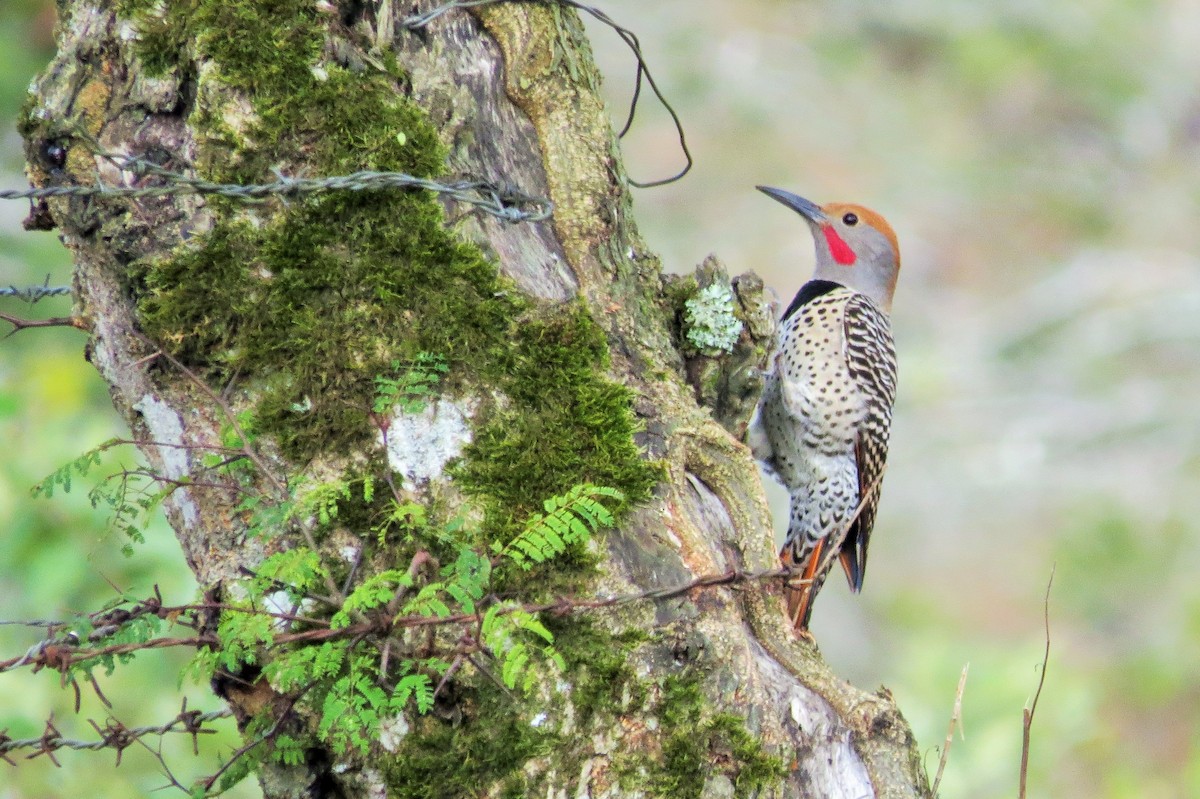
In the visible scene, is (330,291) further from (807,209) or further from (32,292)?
(807,209)

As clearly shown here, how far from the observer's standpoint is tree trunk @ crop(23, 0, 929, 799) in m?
2.25

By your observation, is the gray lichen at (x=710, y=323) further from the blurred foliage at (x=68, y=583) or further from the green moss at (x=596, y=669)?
the blurred foliage at (x=68, y=583)

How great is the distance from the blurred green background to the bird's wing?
1518 millimetres

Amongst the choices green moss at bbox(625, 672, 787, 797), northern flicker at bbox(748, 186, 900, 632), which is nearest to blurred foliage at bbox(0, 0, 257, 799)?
green moss at bbox(625, 672, 787, 797)

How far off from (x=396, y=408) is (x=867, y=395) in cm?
267

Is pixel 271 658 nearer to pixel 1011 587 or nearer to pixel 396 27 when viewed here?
pixel 396 27

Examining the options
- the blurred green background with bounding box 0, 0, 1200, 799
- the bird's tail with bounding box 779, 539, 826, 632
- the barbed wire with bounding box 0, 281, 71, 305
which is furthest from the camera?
the blurred green background with bounding box 0, 0, 1200, 799

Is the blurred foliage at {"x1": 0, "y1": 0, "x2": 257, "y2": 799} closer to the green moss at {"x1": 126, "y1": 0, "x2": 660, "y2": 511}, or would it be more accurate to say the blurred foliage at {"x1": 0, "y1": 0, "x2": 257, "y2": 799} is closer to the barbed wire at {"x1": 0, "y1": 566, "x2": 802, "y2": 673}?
the green moss at {"x1": 126, "y1": 0, "x2": 660, "y2": 511}

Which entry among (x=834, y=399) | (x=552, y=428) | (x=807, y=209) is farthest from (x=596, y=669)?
(x=807, y=209)

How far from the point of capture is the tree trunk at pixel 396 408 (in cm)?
225

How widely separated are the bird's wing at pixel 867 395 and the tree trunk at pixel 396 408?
2.14 meters

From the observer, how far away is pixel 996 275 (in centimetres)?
1440

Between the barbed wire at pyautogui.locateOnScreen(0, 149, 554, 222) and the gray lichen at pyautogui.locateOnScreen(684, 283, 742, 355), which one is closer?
the barbed wire at pyautogui.locateOnScreen(0, 149, 554, 222)

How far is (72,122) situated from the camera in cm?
244
